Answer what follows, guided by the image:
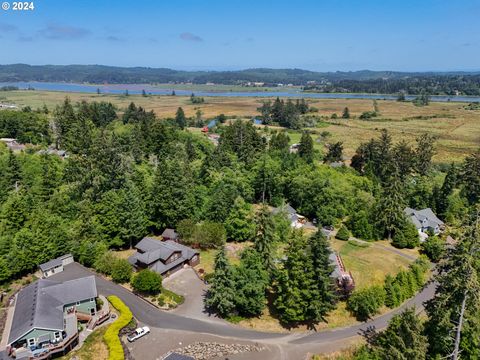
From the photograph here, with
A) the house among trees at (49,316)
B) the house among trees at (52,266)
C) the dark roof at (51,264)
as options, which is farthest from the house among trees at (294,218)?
the house among trees at (49,316)

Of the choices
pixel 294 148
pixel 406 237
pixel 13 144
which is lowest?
pixel 406 237

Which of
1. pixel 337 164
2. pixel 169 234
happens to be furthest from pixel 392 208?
pixel 169 234

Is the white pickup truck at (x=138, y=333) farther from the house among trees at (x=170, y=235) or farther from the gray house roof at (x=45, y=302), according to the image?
the house among trees at (x=170, y=235)

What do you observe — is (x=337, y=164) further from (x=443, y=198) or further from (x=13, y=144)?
(x=13, y=144)

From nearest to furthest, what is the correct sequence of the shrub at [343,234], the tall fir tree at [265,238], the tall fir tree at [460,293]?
the tall fir tree at [460,293] → the tall fir tree at [265,238] → the shrub at [343,234]

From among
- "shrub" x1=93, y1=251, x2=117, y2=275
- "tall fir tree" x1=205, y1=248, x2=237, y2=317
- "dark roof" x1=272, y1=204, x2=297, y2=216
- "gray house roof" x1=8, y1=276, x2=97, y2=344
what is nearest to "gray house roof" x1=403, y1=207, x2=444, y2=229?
"dark roof" x1=272, y1=204, x2=297, y2=216

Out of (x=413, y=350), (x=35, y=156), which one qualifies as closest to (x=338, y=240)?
(x=413, y=350)

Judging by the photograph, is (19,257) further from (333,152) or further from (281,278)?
(333,152)
